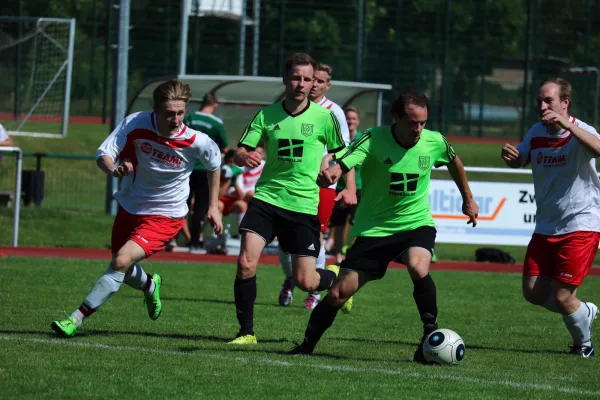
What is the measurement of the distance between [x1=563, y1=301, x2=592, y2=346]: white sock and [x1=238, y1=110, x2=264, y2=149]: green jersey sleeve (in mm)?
2641

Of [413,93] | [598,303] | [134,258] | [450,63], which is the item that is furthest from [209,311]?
[450,63]

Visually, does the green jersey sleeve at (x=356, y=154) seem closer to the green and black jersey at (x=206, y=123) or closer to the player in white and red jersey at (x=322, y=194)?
the player in white and red jersey at (x=322, y=194)

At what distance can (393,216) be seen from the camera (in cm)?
734

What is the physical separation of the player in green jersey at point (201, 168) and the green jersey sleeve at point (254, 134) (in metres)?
7.21

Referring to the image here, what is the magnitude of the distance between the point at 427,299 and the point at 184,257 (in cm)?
888

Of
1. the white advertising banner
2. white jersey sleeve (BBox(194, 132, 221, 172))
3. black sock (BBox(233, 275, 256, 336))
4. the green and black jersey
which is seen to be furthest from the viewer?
the white advertising banner

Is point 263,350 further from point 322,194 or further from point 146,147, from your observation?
point 322,194

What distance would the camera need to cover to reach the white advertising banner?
17109 millimetres

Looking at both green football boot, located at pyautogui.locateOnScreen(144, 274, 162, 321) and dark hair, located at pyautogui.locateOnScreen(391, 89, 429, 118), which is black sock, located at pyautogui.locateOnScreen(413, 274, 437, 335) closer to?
dark hair, located at pyautogui.locateOnScreen(391, 89, 429, 118)

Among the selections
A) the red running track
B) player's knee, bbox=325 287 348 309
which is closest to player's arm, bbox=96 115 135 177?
player's knee, bbox=325 287 348 309

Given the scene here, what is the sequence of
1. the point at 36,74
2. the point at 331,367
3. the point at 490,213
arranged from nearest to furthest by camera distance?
the point at 331,367, the point at 490,213, the point at 36,74

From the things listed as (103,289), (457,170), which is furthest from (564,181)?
(103,289)

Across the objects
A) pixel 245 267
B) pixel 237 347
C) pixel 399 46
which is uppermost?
pixel 399 46

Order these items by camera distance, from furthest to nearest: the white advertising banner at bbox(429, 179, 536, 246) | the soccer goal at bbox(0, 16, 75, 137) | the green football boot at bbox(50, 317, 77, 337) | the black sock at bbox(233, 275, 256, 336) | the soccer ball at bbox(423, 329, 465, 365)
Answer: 1. the soccer goal at bbox(0, 16, 75, 137)
2. the white advertising banner at bbox(429, 179, 536, 246)
3. the black sock at bbox(233, 275, 256, 336)
4. the green football boot at bbox(50, 317, 77, 337)
5. the soccer ball at bbox(423, 329, 465, 365)
